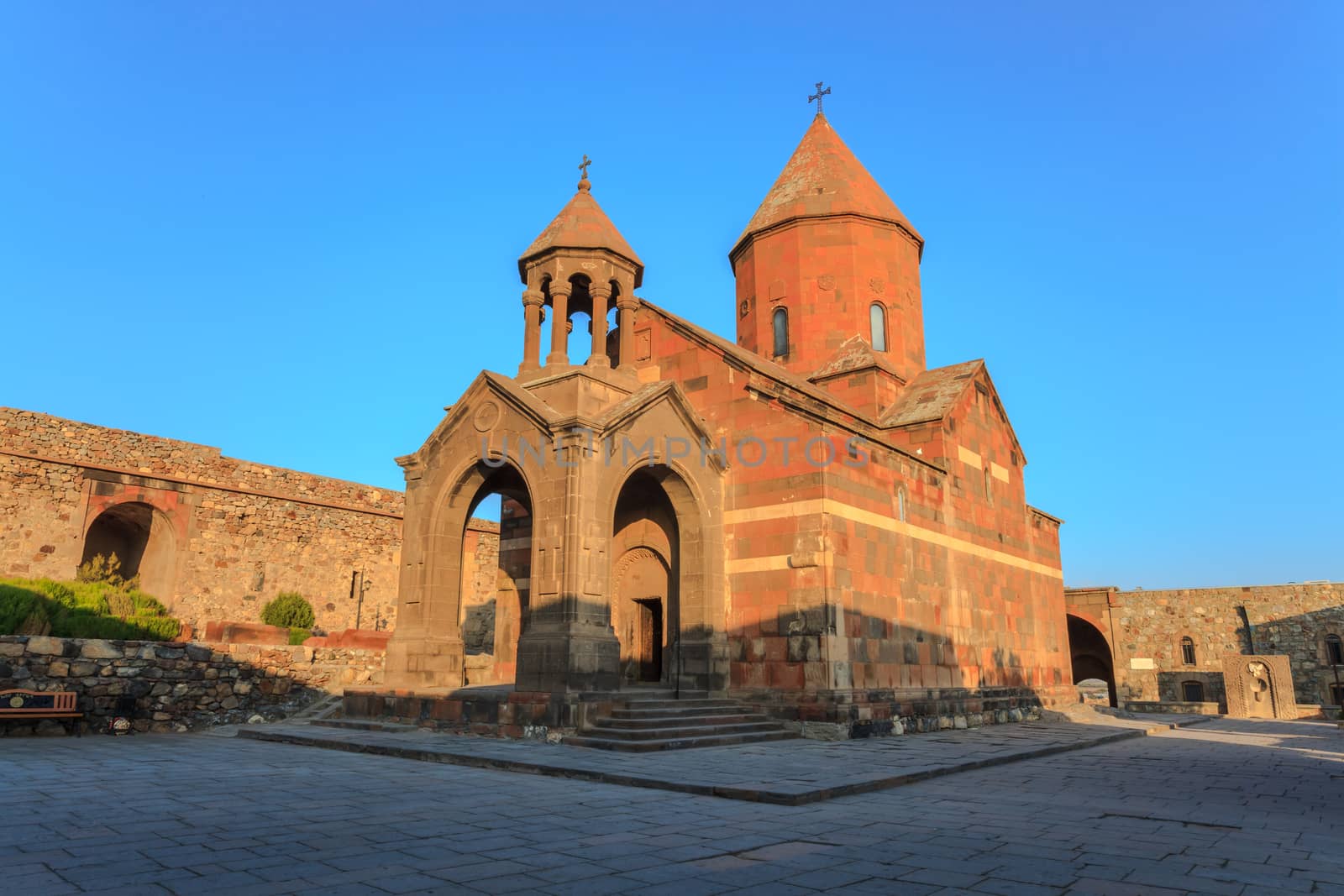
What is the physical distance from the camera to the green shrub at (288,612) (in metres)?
19.6

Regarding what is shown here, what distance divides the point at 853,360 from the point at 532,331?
308 inches

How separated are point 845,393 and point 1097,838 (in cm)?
1394

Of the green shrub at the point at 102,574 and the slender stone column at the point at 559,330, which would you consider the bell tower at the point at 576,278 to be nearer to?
the slender stone column at the point at 559,330

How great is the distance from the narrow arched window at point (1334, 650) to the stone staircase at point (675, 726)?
2612 centimetres

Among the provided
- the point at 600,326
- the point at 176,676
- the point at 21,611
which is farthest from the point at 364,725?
the point at 600,326

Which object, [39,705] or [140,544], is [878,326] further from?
[140,544]

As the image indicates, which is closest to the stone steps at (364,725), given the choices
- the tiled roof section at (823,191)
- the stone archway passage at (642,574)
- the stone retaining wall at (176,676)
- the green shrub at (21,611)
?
the stone retaining wall at (176,676)

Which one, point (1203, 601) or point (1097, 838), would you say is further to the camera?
point (1203, 601)

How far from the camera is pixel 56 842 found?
5.05 metres

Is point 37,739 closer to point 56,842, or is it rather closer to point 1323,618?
point 56,842

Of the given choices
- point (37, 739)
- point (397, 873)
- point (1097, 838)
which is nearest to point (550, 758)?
point (397, 873)

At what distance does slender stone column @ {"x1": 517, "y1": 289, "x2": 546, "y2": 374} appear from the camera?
600 inches

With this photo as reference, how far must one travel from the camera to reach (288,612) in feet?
64.7

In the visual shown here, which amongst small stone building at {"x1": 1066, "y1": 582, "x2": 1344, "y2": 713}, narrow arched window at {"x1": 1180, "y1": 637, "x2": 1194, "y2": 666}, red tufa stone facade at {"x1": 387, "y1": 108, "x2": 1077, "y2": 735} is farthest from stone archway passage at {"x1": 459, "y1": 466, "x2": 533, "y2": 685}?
narrow arched window at {"x1": 1180, "y1": 637, "x2": 1194, "y2": 666}
